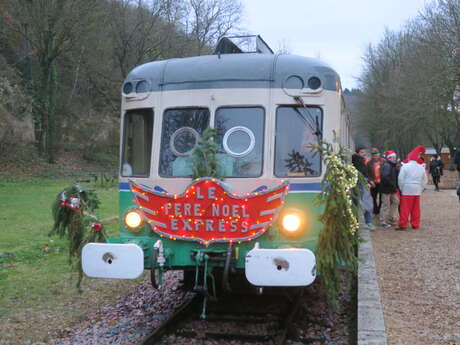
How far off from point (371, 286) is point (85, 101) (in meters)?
33.5

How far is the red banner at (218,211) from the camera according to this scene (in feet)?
16.9

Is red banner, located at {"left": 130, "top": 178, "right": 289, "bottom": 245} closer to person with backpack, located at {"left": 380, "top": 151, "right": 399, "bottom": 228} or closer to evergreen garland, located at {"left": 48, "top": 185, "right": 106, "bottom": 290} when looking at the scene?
evergreen garland, located at {"left": 48, "top": 185, "right": 106, "bottom": 290}

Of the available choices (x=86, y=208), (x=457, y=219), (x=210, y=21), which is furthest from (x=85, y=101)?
(x=86, y=208)

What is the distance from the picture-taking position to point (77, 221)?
579cm

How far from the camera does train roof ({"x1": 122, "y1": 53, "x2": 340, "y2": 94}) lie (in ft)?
18.4

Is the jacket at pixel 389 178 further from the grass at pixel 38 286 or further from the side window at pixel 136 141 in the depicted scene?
the side window at pixel 136 141

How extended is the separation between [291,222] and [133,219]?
165 cm

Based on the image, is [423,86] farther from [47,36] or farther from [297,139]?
[297,139]

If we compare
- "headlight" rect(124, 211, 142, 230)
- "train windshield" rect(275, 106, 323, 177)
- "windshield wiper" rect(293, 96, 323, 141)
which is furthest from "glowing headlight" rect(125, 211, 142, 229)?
"windshield wiper" rect(293, 96, 323, 141)

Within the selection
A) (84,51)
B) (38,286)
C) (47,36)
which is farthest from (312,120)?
(84,51)

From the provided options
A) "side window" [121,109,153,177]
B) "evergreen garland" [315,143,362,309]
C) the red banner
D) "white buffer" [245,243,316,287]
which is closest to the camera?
"white buffer" [245,243,316,287]

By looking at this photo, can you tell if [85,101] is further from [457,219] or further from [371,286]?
[371,286]

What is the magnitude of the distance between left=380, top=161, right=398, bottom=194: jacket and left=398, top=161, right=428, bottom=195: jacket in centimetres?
42

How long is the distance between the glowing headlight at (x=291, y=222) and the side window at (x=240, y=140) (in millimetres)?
568
